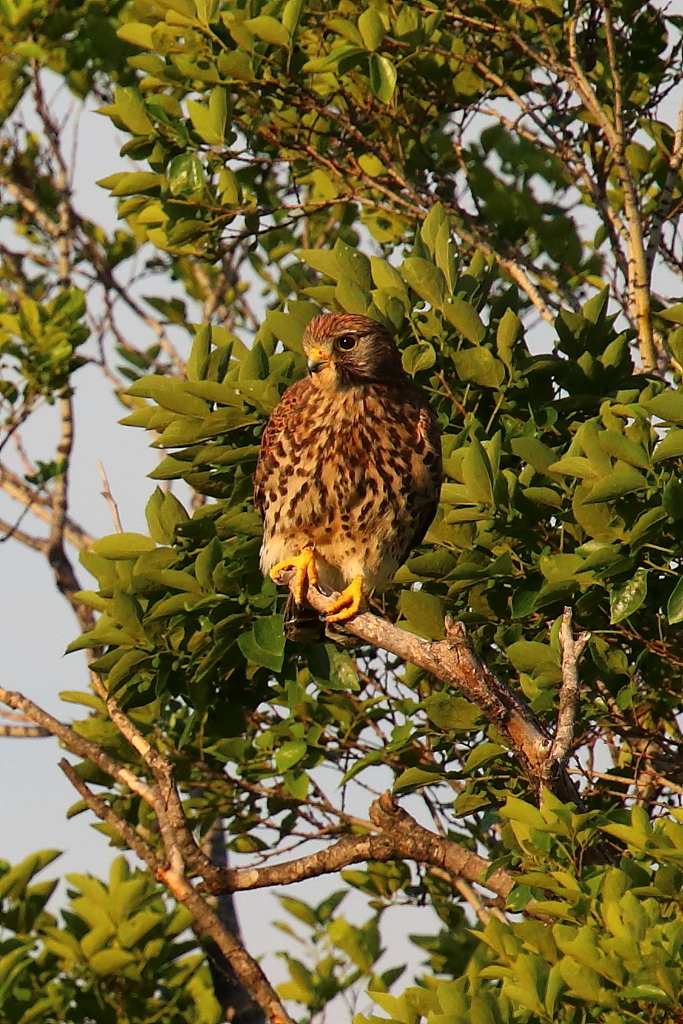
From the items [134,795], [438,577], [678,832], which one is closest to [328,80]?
[438,577]

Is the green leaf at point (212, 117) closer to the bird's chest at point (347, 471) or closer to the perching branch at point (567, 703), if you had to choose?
the bird's chest at point (347, 471)

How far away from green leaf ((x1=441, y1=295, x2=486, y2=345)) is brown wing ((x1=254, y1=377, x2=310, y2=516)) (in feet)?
2.00

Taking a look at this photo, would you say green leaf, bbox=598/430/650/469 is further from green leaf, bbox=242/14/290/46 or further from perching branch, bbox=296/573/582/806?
green leaf, bbox=242/14/290/46

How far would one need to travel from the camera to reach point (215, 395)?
5.37 meters

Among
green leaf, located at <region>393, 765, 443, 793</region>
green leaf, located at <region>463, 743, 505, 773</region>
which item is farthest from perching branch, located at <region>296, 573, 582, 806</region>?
green leaf, located at <region>393, 765, 443, 793</region>

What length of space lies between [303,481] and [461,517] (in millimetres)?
806

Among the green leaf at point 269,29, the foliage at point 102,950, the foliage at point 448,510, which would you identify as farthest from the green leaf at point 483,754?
the green leaf at point 269,29

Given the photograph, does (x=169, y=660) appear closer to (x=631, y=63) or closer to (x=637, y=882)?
(x=637, y=882)

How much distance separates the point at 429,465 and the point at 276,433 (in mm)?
590

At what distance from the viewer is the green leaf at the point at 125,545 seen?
5695 millimetres

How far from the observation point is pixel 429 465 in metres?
5.54

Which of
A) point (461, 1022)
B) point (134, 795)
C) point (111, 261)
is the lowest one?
point (461, 1022)

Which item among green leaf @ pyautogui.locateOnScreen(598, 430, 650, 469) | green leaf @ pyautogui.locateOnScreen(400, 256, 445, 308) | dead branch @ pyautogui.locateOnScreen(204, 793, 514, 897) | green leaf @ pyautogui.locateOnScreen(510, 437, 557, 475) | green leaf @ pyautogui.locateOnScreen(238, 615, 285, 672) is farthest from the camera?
dead branch @ pyautogui.locateOnScreen(204, 793, 514, 897)

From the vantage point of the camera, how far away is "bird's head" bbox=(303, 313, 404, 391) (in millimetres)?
5426
